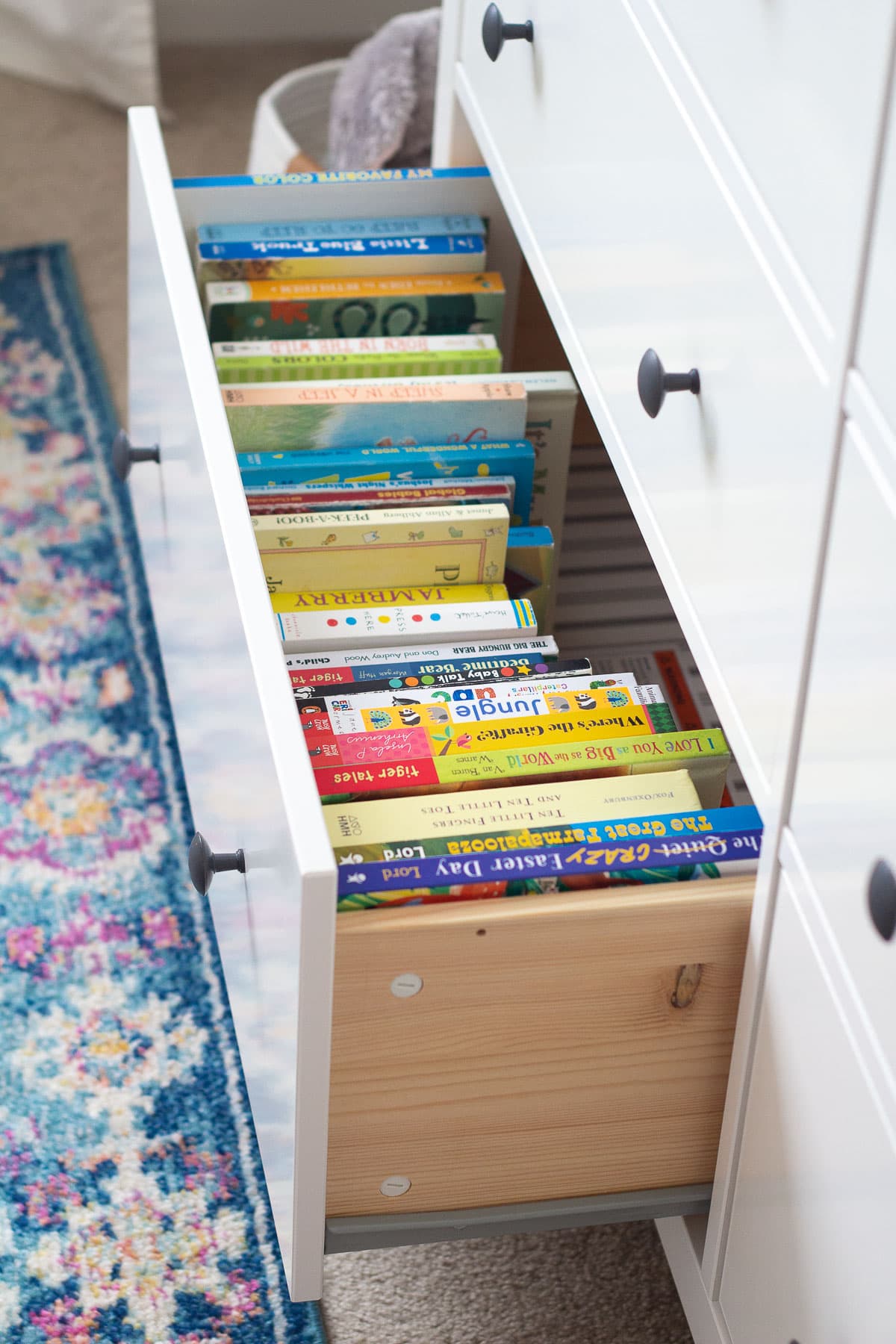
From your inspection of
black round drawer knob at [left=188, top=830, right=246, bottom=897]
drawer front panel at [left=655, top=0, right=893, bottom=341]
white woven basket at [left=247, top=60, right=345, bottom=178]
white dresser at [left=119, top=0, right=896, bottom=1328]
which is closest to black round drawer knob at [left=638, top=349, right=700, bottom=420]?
white dresser at [left=119, top=0, right=896, bottom=1328]

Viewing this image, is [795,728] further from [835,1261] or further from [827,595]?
[835,1261]

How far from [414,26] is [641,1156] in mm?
1140

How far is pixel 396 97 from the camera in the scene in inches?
59.4

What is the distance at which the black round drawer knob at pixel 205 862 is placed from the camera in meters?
0.82

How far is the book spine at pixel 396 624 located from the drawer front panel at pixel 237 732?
0.05 m

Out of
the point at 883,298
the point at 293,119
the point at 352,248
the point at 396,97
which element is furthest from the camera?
the point at 293,119

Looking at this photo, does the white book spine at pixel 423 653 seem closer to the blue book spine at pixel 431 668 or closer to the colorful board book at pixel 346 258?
the blue book spine at pixel 431 668

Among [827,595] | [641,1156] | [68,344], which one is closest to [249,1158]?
[641,1156]

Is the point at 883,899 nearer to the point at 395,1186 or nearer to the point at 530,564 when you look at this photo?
the point at 395,1186

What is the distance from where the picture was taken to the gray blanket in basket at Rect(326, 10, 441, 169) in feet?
4.96

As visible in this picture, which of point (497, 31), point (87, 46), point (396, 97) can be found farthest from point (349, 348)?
point (87, 46)

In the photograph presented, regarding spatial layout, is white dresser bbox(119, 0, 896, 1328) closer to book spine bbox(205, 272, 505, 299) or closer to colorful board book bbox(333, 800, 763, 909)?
colorful board book bbox(333, 800, 763, 909)

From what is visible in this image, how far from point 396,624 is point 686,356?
277 mm

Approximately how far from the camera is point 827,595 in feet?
1.96
